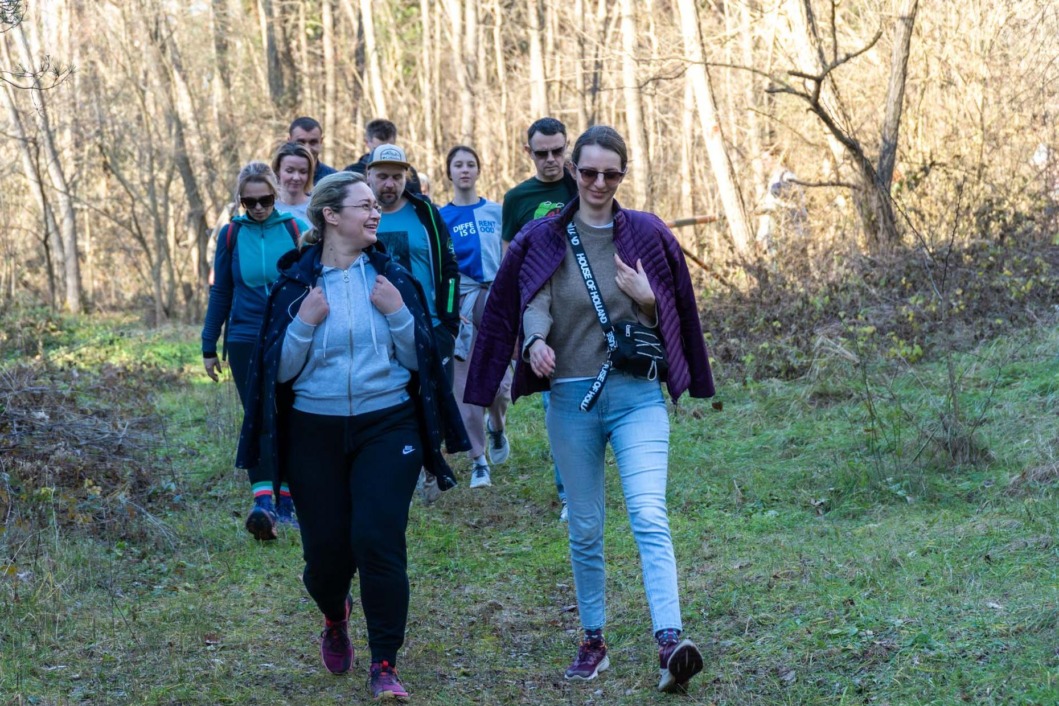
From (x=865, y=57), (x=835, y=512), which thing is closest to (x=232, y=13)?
(x=865, y=57)

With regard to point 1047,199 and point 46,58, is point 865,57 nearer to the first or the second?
point 1047,199

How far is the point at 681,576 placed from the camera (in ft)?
20.7

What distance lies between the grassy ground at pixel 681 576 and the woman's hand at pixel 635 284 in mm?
1551

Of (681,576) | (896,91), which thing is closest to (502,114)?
(896,91)

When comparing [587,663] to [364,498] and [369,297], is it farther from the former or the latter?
[369,297]

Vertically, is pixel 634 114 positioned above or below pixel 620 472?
above

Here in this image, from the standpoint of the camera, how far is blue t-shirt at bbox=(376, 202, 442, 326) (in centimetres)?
715

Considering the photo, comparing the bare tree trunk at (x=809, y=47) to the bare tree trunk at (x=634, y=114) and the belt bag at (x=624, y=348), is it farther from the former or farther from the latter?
the belt bag at (x=624, y=348)

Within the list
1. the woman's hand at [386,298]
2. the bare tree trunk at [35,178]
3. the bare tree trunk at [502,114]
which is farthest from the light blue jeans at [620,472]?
the bare tree trunk at [35,178]

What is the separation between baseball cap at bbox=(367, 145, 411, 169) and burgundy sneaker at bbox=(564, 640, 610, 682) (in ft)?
10.7

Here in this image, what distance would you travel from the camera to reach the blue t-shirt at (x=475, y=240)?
8.11 m

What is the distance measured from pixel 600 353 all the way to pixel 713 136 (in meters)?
10.7

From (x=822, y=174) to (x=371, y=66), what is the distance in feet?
50.8

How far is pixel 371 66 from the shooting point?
92.3 feet
